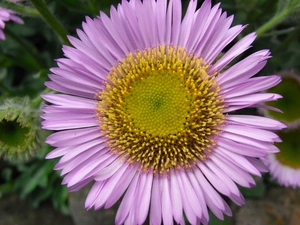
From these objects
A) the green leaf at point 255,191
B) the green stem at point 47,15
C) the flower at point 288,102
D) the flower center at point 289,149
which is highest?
the green stem at point 47,15

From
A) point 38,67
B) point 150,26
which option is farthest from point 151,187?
point 38,67

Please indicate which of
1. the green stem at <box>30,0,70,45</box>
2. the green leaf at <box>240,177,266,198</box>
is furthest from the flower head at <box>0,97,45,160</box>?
the green leaf at <box>240,177,266,198</box>

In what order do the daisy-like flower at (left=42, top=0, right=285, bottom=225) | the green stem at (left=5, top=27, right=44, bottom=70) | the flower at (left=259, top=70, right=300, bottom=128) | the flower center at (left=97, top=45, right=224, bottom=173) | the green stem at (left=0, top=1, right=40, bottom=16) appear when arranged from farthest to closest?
the green stem at (left=5, top=27, right=44, bottom=70) → the flower at (left=259, top=70, right=300, bottom=128) → the green stem at (left=0, top=1, right=40, bottom=16) → the flower center at (left=97, top=45, right=224, bottom=173) → the daisy-like flower at (left=42, top=0, right=285, bottom=225)

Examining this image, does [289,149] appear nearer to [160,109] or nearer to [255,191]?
[255,191]

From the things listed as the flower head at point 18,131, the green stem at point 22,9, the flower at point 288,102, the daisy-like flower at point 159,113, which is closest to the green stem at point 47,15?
the green stem at point 22,9

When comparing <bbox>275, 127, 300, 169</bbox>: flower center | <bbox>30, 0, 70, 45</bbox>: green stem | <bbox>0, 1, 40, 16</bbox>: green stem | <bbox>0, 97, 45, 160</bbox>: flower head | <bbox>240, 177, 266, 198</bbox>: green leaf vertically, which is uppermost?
<bbox>0, 1, 40, 16</bbox>: green stem

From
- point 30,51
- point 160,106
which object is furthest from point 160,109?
point 30,51

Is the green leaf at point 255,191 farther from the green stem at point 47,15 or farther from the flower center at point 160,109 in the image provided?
the green stem at point 47,15

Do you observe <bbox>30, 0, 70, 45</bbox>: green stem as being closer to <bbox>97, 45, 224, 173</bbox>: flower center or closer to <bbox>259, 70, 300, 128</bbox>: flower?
<bbox>97, 45, 224, 173</bbox>: flower center

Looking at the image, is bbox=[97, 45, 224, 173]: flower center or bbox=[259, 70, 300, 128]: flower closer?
bbox=[97, 45, 224, 173]: flower center
